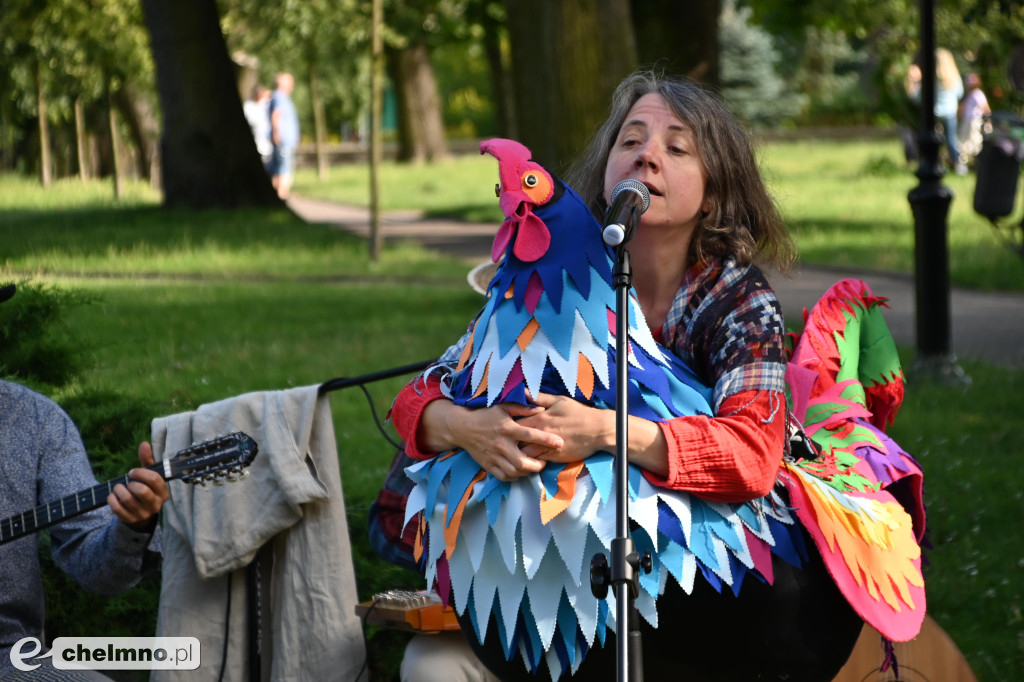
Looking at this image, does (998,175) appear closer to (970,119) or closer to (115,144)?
(115,144)

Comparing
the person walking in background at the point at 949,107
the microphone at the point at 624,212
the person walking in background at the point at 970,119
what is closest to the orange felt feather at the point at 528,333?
the microphone at the point at 624,212

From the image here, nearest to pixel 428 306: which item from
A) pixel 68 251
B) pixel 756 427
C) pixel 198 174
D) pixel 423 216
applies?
pixel 198 174

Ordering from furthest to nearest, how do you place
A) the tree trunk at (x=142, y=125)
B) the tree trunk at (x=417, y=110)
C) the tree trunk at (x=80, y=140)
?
1. the tree trunk at (x=417, y=110)
2. the tree trunk at (x=142, y=125)
3. the tree trunk at (x=80, y=140)

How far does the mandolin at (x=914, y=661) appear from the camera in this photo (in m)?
3.12

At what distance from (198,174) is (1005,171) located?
572cm

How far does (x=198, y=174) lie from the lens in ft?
31.3

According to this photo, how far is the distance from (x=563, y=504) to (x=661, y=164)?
2.74 ft

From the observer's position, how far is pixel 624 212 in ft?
7.64

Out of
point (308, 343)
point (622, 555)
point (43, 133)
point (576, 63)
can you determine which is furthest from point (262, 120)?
point (622, 555)

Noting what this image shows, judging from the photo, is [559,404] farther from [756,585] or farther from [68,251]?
[68,251]

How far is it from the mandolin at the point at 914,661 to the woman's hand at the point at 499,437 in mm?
1206

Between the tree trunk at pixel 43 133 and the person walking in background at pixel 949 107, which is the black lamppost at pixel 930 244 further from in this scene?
the person walking in background at pixel 949 107

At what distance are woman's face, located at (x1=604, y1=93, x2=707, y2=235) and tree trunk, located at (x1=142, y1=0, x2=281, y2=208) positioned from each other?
6805mm

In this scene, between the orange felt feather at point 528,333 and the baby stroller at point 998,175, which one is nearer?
the orange felt feather at point 528,333
